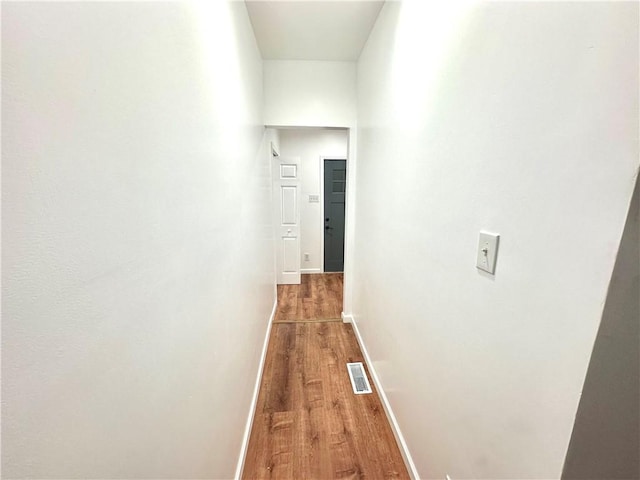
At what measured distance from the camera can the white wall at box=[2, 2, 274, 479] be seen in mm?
317

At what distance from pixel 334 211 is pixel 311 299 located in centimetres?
167

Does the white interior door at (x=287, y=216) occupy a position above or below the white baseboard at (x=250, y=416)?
above

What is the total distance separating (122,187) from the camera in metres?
0.49

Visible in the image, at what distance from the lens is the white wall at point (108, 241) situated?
32cm

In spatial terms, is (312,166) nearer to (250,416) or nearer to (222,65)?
(222,65)

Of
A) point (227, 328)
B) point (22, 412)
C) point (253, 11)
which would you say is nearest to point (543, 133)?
point (22, 412)

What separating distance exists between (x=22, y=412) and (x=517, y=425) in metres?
0.99

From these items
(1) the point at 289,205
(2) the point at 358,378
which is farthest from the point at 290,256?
(2) the point at 358,378

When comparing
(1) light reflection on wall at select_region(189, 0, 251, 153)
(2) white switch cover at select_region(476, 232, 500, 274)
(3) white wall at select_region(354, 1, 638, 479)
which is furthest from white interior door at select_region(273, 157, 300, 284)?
(2) white switch cover at select_region(476, 232, 500, 274)

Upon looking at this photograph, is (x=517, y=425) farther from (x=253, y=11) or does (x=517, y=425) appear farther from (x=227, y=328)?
(x=253, y=11)

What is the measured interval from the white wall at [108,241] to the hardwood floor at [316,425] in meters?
0.62

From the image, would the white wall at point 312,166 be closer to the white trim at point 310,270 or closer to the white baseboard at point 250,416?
the white trim at point 310,270

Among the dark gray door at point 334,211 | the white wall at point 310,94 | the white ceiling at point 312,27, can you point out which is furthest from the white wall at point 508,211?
the dark gray door at point 334,211

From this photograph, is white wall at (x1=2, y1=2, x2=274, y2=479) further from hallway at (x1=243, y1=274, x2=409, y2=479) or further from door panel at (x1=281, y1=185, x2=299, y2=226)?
door panel at (x1=281, y1=185, x2=299, y2=226)
